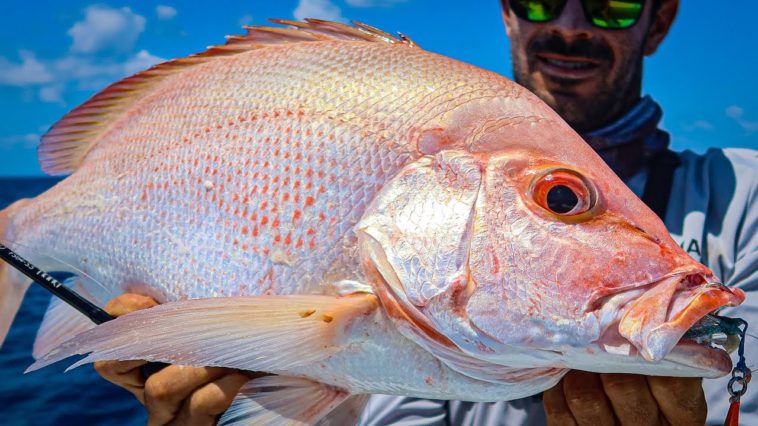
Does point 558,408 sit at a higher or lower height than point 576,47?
lower

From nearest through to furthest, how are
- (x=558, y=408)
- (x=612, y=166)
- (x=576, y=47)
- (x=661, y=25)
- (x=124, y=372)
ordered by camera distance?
(x=558, y=408)
(x=124, y=372)
(x=612, y=166)
(x=576, y=47)
(x=661, y=25)

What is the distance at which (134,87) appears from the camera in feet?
5.84

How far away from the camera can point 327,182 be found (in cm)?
128

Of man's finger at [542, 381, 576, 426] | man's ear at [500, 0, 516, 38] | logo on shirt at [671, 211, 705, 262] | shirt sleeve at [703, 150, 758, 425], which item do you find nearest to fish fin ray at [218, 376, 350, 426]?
man's finger at [542, 381, 576, 426]

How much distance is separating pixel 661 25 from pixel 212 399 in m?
2.68

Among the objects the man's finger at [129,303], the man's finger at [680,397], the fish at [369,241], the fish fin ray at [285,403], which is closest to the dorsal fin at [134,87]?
the fish at [369,241]

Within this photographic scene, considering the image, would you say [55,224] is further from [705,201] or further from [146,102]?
[705,201]

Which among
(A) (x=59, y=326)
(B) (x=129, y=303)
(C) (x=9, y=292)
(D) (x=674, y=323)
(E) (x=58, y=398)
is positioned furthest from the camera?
(E) (x=58, y=398)

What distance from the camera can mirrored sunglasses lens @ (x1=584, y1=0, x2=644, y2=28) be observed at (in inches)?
98.2

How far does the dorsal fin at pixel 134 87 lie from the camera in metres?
1.60

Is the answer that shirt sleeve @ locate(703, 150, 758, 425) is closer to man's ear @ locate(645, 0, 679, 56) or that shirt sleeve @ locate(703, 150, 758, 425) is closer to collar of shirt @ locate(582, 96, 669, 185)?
collar of shirt @ locate(582, 96, 669, 185)

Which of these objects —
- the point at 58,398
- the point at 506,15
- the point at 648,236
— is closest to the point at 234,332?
the point at 648,236

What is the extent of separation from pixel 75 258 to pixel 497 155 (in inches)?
48.2

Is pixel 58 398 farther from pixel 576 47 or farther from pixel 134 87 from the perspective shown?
pixel 576 47
